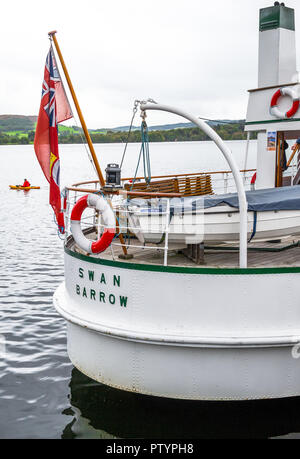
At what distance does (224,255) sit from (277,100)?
305 centimetres

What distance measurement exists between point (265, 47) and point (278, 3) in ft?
2.75

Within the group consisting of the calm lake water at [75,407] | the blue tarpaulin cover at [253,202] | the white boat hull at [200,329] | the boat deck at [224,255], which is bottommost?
the calm lake water at [75,407]

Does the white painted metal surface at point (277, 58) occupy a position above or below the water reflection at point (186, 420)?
above

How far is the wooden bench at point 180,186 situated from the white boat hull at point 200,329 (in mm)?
2619

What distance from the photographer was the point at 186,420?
22.6 feet

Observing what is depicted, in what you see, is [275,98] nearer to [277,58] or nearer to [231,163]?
[277,58]

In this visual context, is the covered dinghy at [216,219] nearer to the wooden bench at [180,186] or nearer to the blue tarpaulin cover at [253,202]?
the blue tarpaulin cover at [253,202]

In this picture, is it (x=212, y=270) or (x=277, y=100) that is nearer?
(x=212, y=270)

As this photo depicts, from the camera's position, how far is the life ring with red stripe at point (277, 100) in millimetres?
8523

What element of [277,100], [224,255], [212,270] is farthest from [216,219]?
[277,100]

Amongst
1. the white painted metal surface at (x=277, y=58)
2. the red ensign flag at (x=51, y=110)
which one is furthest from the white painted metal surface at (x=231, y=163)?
the white painted metal surface at (x=277, y=58)

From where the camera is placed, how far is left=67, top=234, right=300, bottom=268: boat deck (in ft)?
23.4

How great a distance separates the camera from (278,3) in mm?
9961
